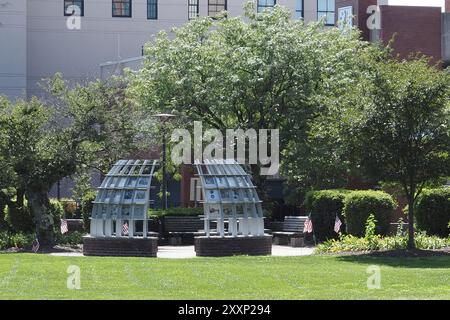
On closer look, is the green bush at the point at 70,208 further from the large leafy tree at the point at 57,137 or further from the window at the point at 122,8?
the window at the point at 122,8

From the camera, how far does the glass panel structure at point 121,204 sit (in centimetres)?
2708

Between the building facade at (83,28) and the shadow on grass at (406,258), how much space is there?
38.9 meters

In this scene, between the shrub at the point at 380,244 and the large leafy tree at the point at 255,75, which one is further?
the large leafy tree at the point at 255,75

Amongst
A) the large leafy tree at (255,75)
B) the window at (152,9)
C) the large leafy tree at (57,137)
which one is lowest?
the large leafy tree at (57,137)

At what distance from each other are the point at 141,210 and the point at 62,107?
6.17m

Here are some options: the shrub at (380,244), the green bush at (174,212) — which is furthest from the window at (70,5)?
the shrub at (380,244)

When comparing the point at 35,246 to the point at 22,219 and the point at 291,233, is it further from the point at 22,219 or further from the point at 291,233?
the point at 291,233

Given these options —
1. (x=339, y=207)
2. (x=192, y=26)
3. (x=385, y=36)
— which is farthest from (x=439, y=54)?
(x=339, y=207)

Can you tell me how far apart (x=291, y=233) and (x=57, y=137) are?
9.25m

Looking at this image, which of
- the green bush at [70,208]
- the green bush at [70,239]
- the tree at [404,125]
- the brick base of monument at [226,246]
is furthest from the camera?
the green bush at [70,208]

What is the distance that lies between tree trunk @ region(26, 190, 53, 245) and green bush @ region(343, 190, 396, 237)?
1016cm

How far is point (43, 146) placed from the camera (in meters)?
29.8

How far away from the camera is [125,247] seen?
1041 inches
